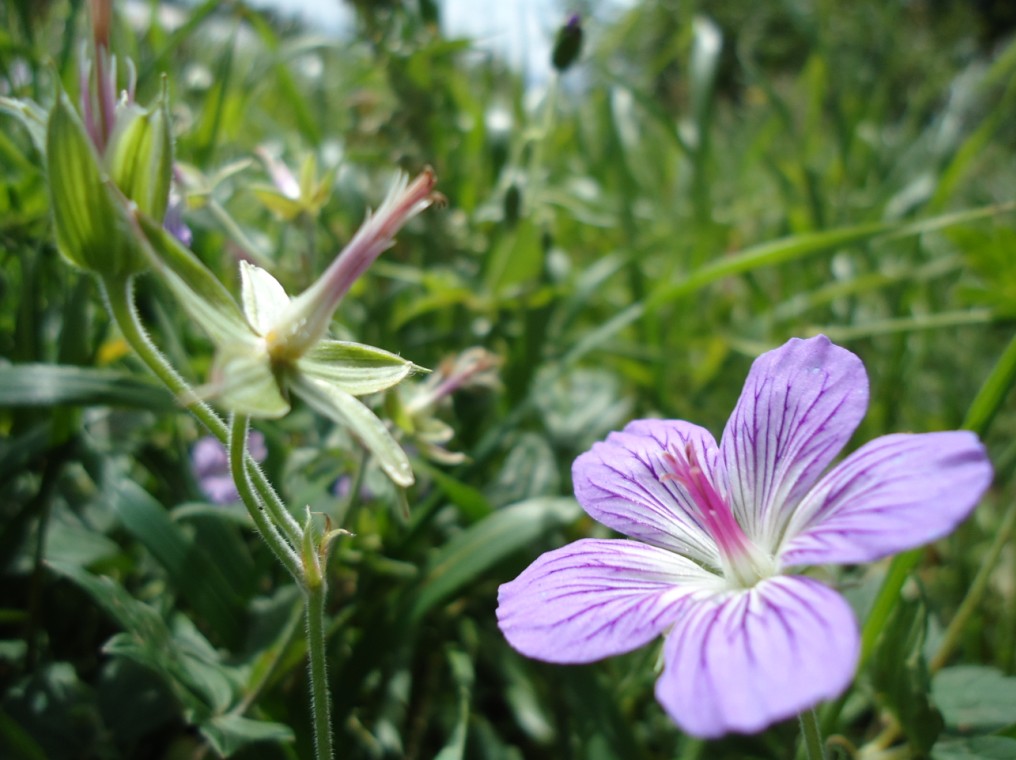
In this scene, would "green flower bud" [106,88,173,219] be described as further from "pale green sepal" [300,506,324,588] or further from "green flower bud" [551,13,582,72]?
"green flower bud" [551,13,582,72]

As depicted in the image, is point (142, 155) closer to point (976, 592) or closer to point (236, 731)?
point (236, 731)

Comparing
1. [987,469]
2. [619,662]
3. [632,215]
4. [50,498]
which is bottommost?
[619,662]

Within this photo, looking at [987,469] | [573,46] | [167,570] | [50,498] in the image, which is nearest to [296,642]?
[167,570]

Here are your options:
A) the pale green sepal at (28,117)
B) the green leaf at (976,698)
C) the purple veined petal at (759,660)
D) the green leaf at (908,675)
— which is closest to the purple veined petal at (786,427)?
the purple veined petal at (759,660)

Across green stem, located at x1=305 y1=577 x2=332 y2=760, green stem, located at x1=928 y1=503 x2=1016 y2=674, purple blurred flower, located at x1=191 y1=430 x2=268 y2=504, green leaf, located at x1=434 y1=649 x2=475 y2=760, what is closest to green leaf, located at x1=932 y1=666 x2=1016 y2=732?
green stem, located at x1=928 y1=503 x2=1016 y2=674

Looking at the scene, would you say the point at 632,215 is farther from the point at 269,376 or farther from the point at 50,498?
the point at 269,376
